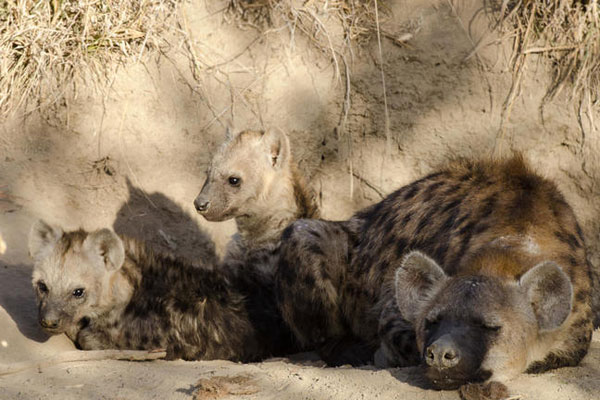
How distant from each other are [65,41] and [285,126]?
162cm

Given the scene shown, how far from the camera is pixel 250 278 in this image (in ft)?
15.1

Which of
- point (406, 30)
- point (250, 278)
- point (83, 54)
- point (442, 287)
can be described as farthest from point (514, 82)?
point (83, 54)

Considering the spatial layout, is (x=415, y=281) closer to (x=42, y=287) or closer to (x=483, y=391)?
(x=483, y=391)

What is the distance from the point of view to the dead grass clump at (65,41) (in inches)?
211

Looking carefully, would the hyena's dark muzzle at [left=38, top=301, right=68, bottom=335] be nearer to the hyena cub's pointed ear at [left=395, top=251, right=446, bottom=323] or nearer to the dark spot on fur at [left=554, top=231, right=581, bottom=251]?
the hyena cub's pointed ear at [left=395, top=251, right=446, bottom=323]

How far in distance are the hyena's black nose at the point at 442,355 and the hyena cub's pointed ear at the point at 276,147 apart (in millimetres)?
2525

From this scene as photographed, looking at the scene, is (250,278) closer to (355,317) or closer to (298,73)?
Result: (355,317)

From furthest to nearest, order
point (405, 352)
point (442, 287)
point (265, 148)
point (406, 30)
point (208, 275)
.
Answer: point (406, 30)
point (265, 148)
point (208, 275)
point (405, 352)
point (442, 287)

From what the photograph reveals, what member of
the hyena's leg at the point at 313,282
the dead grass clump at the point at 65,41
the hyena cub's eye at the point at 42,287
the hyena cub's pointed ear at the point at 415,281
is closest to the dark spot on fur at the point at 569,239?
the hyena cub's pointed ear at the point at 415,281

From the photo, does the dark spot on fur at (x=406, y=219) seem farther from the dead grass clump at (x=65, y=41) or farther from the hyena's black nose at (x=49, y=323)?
the dead grass clump at (x=65, y=41)

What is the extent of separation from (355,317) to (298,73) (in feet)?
6.64

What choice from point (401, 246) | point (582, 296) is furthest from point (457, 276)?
point (401, 246)

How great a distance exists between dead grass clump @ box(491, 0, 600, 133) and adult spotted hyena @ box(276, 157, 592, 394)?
1333 millimetres

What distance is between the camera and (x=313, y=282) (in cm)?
428
